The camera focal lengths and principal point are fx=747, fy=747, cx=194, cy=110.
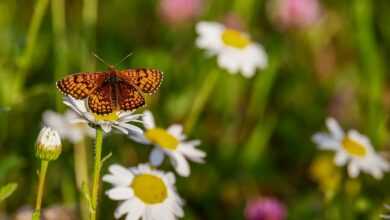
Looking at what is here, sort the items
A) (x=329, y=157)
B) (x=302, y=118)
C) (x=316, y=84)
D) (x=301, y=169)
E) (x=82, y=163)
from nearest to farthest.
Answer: (x=82, y=163) < (x=329, y=157) < (x=301, y=169) < (x=302, y=118) < (x=316, y=84)

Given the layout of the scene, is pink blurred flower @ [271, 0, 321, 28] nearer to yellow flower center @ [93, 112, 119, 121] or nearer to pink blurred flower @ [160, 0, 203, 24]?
pink blurred flower @ [160, 0, 203, 24]

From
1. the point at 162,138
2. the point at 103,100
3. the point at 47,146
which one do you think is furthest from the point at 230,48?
the point at 47,146

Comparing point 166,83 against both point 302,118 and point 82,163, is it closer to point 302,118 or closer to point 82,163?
point 302,118

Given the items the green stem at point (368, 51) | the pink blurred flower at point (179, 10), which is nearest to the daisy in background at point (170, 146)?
the green stem at point (368, 51)

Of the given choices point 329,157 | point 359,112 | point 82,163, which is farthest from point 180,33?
point 82,163

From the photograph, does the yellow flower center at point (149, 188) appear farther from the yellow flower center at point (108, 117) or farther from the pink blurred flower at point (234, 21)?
the pink blurred flower at point (234, 21)

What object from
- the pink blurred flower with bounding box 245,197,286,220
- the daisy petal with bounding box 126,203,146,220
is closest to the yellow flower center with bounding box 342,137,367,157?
the pink blurred flower with bounding box 245,197,286,220

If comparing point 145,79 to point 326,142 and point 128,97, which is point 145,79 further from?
point 326,142

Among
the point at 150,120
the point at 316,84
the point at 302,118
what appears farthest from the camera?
the point at 316,84
